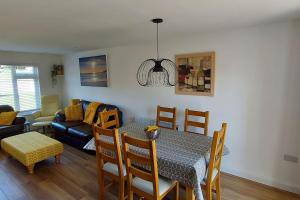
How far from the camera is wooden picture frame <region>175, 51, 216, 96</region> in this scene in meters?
2.97

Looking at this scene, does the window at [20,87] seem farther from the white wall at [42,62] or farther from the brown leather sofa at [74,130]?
the brown leather sofa at [74,130]

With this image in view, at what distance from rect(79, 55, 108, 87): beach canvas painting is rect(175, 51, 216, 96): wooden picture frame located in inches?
78.3

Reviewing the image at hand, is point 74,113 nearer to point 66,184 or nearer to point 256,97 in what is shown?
point 66,184

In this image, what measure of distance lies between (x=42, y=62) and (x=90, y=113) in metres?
2.37

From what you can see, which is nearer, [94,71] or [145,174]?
[145,174]

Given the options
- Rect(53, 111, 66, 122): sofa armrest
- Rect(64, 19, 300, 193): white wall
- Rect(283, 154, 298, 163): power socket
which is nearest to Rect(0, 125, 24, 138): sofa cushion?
Rect(53, 111, 66, 122): sofa armrest

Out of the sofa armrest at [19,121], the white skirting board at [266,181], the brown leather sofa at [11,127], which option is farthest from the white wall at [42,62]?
the white skirting board at [266,181]

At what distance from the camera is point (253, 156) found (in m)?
2.79

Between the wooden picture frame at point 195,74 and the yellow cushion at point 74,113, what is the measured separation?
261 centimetres

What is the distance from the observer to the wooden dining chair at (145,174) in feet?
5.65

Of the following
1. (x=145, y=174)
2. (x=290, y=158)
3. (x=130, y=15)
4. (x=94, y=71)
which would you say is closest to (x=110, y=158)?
(x=145, y=174)

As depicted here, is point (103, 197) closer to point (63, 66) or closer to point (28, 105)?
point (28, 105)

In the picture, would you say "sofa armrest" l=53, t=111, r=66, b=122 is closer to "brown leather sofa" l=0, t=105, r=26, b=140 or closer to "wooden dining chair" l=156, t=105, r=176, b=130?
"brown leather sofa" l=0, t=105, r=26, b=140

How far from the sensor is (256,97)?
104 inches
